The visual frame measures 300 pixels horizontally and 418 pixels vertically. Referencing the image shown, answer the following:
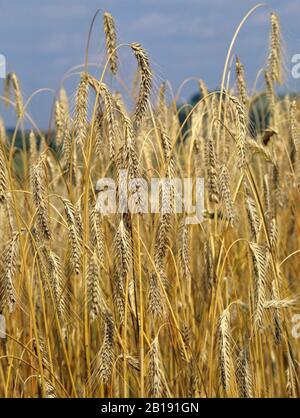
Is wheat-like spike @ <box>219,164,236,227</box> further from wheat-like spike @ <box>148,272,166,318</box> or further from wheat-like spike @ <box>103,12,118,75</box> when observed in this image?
wheat-like spike @ <box>103,12,118,75</box>

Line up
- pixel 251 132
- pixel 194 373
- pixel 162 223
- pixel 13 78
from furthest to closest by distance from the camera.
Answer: pixel 13 78, pixel 251 132, pixel 194 373, pixel 162 223

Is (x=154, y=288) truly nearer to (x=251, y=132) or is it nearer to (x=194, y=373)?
(x=194, y=373)

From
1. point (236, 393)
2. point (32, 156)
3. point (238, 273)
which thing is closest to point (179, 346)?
point (236, 393)

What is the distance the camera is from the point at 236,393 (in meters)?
2.36

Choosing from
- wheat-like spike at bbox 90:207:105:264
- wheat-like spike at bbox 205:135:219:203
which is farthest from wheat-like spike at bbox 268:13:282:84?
wheat-like spike at bbox 90:207:105:264

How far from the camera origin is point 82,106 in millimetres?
2070

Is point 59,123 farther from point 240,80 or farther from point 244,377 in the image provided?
point 244,377

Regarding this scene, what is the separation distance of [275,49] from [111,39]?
1074mm

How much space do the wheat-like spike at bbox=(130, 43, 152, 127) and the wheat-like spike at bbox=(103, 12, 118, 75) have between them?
0.74 ft

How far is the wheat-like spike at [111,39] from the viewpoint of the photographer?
7.42 feet

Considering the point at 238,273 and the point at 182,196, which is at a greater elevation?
the point at 182,196

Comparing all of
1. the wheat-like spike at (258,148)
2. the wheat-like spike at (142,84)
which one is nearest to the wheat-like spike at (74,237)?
the wheat-like spike at (142,84)

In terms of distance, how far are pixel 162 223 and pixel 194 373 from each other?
0.55 meters

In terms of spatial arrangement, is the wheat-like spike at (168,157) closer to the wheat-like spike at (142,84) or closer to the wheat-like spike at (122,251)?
the wheat-like spike at (142,84)
